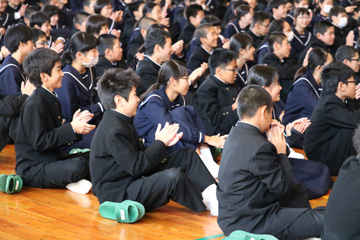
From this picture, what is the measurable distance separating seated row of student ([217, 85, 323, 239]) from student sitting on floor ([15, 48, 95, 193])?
1342 mm

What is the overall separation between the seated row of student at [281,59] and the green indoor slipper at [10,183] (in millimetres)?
3676

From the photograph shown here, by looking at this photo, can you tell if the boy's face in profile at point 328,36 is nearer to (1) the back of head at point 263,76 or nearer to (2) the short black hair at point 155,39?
(2) the short black hair at point 155,39

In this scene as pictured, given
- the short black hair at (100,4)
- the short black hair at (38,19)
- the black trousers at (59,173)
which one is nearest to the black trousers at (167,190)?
the black trousers at (59,173)

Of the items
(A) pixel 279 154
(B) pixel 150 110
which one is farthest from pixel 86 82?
(A) pixel 279 154

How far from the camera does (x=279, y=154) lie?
128 inches

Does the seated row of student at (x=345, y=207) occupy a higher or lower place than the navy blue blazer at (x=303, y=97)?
higher

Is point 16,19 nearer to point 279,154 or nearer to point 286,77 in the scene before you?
point 286,77

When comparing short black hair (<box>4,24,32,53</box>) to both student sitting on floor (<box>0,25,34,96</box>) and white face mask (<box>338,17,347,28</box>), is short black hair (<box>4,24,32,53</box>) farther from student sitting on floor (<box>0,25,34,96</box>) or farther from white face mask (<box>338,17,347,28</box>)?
white face mask (<box>338,17,347,28</box>)

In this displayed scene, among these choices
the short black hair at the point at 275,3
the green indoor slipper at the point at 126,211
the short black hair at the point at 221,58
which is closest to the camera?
the green indoor slipper at the point at 126,211

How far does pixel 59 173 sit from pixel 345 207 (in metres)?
2.20

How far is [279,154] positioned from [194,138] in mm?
1467

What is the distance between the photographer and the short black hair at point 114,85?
3.69 m

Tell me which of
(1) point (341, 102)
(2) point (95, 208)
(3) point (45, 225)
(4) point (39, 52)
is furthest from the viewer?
(1) point (341, 102)

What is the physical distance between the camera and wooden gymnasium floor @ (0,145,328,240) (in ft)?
11.1
